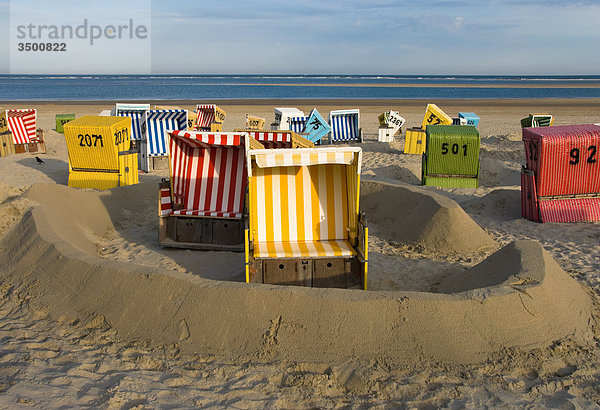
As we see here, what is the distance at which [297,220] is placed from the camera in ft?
24.4

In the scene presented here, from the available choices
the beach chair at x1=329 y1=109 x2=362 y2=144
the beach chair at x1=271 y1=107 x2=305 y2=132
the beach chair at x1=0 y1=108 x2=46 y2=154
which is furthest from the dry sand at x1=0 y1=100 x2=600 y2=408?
the beach chair at x1=329 y1=109 x2=362 y2=144

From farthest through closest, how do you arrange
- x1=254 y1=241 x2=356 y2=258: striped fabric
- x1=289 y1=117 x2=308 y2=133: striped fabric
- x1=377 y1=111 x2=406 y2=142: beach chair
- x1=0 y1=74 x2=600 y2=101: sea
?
x1=0 y1=74 x2=600 y2=101: sea < x1=377 y1=111 x2=406 y2=142: beach chair < x1=289 y1=117 x2=308 y2=133: striped fabric < x1=254 y1=241 x2=356 y2=258: striped fabric

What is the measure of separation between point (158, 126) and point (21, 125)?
20.4 feet

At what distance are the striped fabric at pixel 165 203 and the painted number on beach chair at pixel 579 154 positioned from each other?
7.28 m

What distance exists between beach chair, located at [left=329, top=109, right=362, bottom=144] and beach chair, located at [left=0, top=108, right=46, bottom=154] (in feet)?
36.1

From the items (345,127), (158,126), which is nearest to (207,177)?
(158,126)

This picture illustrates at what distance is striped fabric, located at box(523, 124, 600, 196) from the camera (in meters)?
10.0

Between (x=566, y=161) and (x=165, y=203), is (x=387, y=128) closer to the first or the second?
(x=566, y=161)

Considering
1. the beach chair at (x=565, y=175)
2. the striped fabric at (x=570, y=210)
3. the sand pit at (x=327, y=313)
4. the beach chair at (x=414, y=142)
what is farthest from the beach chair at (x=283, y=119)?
the sand pit at (x=327, y=313)

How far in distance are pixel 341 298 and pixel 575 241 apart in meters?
5.42

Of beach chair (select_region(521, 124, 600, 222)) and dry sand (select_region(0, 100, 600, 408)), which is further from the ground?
beach chair (select_region(521, 124, 600, 222))

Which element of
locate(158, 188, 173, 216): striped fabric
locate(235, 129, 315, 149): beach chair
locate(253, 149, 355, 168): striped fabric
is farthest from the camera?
locate(235, 129, 315, 149): beach chair

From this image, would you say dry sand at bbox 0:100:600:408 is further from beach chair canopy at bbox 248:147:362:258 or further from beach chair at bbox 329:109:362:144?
beach chair at bbox 329:109:362:144

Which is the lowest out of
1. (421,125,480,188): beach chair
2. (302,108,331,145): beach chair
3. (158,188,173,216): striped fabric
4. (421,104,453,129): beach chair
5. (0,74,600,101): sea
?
(158,188,173,216): striped fabric
